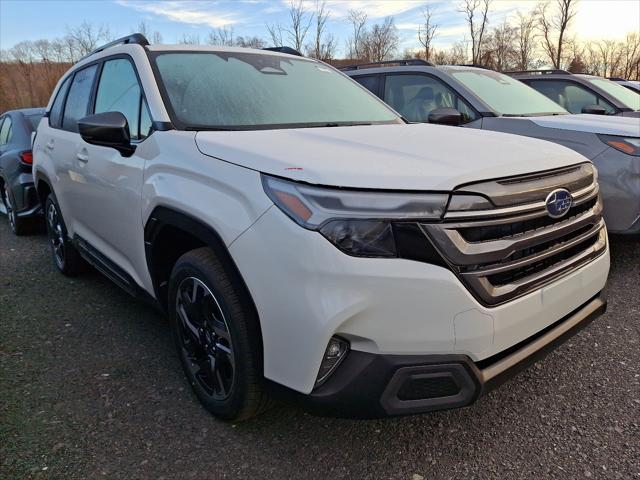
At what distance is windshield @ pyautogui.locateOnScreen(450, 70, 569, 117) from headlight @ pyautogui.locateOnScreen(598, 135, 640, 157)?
1.14 m

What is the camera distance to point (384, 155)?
6.28ft

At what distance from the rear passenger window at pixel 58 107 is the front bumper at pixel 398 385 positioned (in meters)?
3.45

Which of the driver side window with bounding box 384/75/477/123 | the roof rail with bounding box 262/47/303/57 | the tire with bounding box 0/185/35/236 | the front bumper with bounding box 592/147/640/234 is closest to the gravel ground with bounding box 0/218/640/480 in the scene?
the front bumper with bounding box 592/147/640/234

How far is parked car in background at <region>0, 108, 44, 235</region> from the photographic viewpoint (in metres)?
5.49

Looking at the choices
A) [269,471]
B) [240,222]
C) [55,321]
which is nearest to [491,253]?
[240,222]

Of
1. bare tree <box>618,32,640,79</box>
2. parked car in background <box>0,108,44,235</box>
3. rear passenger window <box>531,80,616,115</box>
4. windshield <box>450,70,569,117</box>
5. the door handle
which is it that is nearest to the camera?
the door handle

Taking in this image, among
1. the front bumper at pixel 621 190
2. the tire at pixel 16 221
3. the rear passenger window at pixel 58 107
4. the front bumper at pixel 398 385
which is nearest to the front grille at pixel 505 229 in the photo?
the front bumper at pixel 398 385

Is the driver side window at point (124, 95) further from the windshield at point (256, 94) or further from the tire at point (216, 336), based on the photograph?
the tire at point (216, 336)

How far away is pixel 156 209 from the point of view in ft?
7.54

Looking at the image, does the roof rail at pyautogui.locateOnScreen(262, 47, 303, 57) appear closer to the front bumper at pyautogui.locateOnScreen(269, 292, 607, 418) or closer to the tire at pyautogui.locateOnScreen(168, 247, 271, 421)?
the tire at pyautogui.locateOnScreen(168, 247, 271, 421)

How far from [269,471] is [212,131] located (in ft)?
4.90

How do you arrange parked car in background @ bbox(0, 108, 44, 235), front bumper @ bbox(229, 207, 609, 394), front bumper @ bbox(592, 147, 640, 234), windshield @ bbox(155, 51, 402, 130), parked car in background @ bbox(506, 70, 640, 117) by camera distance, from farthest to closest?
parked car in background @ bbox(506, 70, 640, 117) → parked car in background @ bbox(0, 108, 44, 235) → front bumper @ bbox(592, 147, 640, 234) → windshield @ bbox(155, 51, 402, 130) → front bumper @ bbox(229, 207, 609, 394)

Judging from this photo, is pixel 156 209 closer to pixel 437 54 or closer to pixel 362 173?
pixel 362 173

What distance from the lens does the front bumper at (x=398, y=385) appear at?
1.62m
